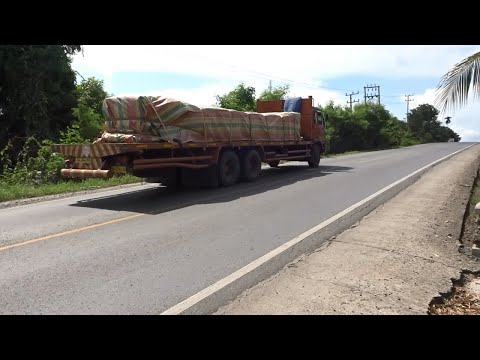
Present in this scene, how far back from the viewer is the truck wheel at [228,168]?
12922mm

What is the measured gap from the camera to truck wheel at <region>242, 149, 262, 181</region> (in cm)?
1404

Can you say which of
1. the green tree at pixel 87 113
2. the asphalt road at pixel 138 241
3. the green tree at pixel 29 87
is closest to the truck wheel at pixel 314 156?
the asphalt road at pixel 138 241

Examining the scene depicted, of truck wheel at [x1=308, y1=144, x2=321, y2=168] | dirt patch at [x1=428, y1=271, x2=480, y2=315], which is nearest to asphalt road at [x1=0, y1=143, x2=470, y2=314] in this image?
dirt patch at [x1=428, y1=271, x2=480, y2=315]

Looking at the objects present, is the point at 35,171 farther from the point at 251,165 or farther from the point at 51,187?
the point at 251,165

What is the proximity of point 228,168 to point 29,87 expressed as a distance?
12386 millimetres

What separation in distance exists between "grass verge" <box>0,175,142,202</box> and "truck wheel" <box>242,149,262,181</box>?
11.7ft

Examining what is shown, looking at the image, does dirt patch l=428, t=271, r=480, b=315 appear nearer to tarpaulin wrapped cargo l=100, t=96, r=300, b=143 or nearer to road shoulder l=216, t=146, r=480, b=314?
road shoulder l=216, t=146, r=480, b=314

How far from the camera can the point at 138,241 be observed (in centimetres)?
650

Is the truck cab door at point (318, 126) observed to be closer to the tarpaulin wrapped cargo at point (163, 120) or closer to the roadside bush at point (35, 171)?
the tarpaulin wrapped cargo at point (163, 120)

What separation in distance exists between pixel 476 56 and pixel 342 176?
9394mm

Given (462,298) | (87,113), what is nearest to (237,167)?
(462,298)

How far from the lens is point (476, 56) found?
662cm

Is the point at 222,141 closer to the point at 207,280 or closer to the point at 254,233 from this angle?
the point at 254,233
